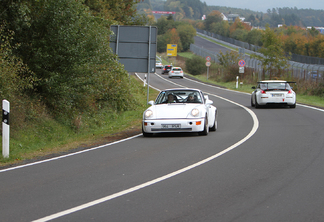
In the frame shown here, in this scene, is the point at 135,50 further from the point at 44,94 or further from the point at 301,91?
the point at 301,91

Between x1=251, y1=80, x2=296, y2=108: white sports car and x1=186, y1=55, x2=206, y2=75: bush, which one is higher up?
x1=251, y1=80, x2=296, y2=108: white sports car

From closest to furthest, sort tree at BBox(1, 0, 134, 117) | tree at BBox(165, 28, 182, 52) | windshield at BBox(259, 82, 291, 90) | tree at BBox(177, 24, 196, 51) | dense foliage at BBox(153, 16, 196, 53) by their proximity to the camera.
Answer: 1. tree at BBox(1, 0, 134, 117)
2. windshield at BBox(259, 82, 291, 90)
3. tree at BBox(165, 28, 182, 52)
4. dense foliage at BBox(153, 16, 196, 53)
5. tree at BBox(177, 24, 196, 51)

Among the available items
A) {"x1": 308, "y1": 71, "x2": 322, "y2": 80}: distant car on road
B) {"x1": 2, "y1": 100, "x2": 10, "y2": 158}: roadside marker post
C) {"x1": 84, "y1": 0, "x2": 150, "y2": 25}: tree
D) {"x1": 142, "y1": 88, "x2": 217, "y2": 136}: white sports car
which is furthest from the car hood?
{"x1": 308, "y1": 71, "x2": 322, "y2": 80}: distant car on road

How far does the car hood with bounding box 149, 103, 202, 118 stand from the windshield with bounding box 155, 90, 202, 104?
1.41ft

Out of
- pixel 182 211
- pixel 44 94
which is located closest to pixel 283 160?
pixel 182 211

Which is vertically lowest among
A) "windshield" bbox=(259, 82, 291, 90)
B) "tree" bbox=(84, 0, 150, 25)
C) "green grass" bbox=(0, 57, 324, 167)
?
"green grass" bbox=(0, 57, 324, 167)

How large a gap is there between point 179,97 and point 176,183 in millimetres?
7203

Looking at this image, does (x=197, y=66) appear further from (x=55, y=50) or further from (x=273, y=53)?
(x=55, y=50)

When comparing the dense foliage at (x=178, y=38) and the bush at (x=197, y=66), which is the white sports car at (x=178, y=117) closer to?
the bush at (x=197, y=66)

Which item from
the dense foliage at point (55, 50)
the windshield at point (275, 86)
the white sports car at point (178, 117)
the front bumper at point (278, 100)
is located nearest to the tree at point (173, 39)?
the windshield at point (275, 86)

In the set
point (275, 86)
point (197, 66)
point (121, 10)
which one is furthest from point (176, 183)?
point (197, 66)

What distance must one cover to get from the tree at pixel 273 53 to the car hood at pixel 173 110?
33.5 meters

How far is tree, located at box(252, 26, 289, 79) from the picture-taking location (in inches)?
1738

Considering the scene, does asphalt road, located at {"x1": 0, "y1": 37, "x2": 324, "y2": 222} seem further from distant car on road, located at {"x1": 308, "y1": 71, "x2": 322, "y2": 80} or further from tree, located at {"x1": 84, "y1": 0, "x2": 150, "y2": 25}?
distant car on road, located at {"x1": 308, "y1": 71, "x2": 322, "y2": 80}
